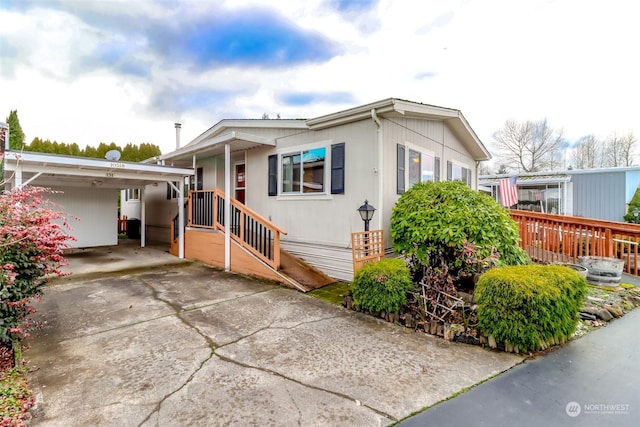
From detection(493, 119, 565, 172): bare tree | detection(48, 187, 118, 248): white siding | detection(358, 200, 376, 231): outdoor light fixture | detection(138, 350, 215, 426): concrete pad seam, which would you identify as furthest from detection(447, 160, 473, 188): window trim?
detection(493, 119, 565, 172): bare tree

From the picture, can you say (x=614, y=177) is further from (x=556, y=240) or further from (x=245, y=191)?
(x=245, y=191)

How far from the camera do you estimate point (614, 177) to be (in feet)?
46.6

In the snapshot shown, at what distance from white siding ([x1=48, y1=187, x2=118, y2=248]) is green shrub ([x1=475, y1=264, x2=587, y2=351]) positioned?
12.4m

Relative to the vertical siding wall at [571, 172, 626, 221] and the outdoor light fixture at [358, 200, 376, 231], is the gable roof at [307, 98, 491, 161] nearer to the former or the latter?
the outdoor light fixture at [358, 200, 376, 231]

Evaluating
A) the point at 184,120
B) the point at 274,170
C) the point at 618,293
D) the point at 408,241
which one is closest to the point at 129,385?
the point at 408,241

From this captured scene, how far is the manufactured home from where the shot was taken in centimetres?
622

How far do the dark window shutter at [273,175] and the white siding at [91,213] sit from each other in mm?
7446

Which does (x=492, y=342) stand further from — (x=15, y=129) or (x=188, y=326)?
(x=15, y=129)

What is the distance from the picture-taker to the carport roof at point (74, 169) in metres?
6.50

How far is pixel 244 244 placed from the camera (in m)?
7.09

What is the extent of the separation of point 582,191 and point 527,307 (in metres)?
15.8

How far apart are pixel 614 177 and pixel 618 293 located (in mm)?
12495

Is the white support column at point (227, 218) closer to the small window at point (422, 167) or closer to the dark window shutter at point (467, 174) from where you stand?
the small window at point (422, 167)

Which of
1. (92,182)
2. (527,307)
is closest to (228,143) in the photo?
(92,182)
